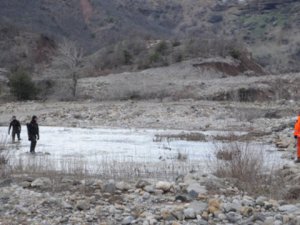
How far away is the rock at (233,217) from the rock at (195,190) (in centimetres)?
134

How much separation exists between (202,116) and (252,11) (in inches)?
3971

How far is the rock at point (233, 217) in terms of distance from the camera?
887cm

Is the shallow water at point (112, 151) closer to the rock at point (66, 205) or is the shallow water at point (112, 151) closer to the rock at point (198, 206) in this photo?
the rock at point (66, 205)

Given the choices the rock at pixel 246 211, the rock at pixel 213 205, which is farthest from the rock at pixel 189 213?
the rock at pixel 246 211

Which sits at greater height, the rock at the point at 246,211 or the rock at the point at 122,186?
the rock at the point at 122,186

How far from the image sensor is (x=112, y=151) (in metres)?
21.8

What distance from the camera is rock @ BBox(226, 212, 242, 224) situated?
8.87 meters

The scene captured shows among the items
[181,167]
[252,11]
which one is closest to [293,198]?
[181,167]

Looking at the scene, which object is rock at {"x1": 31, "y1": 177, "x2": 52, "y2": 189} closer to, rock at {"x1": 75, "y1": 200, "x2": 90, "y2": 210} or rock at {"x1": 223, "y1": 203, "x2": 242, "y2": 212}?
rock at {"x1": 75, "y1": 200, "x2": 90, "y2": 210}

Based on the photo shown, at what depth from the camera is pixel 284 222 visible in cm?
852

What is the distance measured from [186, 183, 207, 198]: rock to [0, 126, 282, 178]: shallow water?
4291 mm

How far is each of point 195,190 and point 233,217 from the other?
5.45 feet

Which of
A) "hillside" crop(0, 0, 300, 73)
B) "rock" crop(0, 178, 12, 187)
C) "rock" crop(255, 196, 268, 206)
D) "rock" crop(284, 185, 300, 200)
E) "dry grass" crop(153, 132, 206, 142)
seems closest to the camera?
"rock" crop(255, 196, 268, 206)

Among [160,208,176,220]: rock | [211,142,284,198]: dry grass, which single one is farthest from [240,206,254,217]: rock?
[211,142,284,198]: dry grass
